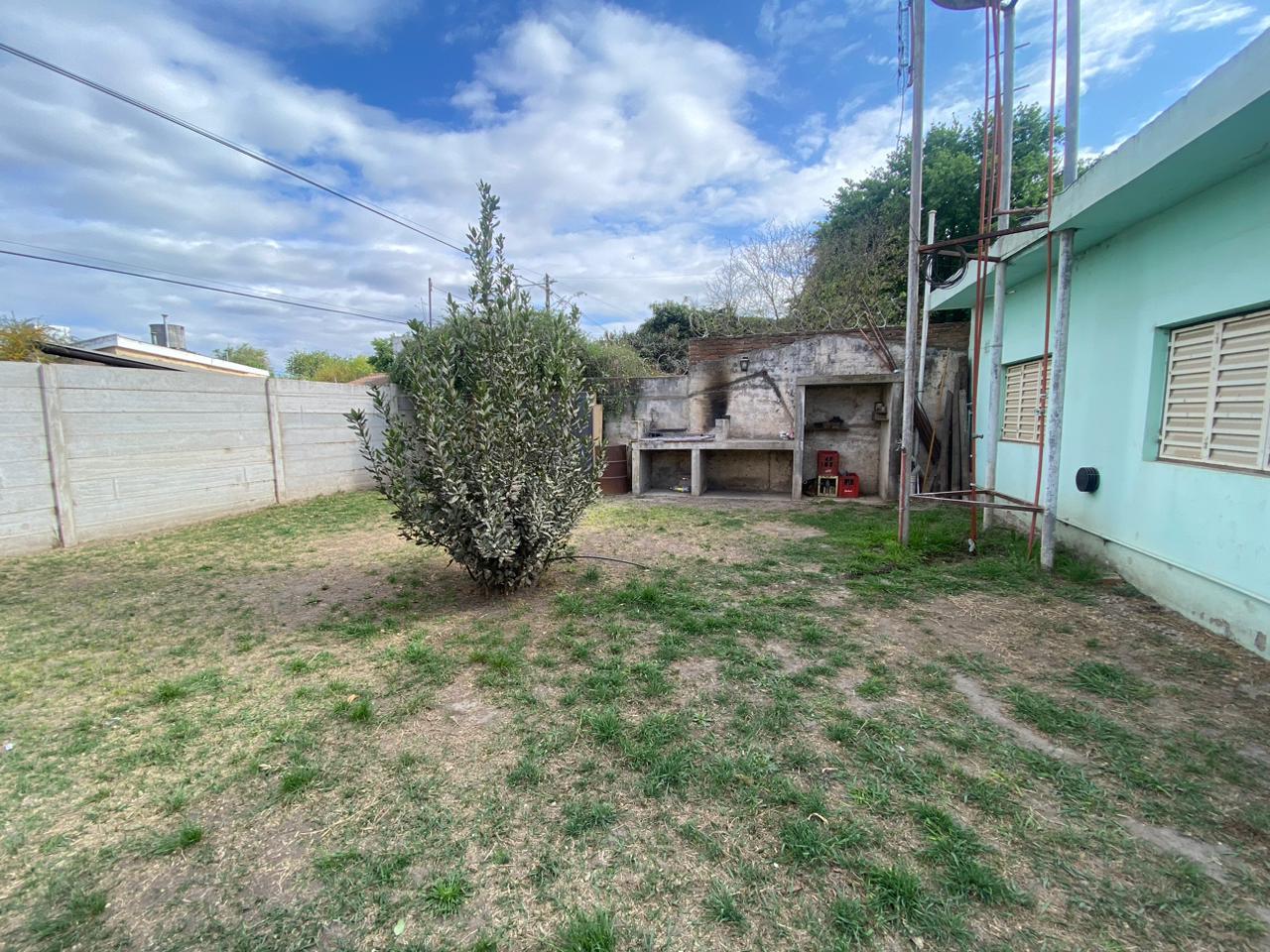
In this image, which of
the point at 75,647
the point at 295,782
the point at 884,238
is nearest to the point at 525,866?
the point at 295,782

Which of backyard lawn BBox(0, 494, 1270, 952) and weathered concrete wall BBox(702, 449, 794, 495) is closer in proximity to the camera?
backyard lawn BBox(0, 494, 1270, 952)

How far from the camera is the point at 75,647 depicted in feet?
10.9

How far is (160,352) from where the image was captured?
15047mm

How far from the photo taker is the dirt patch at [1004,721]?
6.93ft

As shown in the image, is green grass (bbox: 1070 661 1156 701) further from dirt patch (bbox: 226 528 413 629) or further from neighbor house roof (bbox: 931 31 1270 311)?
dirt patch (bbox: 226 528 413 629)

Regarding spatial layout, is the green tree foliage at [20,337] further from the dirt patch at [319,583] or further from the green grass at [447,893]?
the green grass at [447,893]

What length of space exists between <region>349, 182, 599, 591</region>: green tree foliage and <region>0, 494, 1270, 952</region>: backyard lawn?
0.64 meters

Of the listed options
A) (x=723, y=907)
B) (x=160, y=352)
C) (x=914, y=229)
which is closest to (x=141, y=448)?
(x=723, y=907)

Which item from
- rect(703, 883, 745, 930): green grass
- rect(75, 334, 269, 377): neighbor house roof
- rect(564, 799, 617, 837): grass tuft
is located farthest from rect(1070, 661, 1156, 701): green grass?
rect(75, 334, 269, 377): neighbor house roof

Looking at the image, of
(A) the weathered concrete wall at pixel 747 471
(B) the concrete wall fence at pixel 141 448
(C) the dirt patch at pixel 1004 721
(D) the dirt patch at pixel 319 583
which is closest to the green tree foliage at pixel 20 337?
(B) the concrete wall fence at pixel 141 448

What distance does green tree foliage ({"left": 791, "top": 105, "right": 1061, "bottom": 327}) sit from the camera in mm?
12078

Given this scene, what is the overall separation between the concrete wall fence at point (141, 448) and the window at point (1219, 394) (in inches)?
394

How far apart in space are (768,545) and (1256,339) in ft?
12.1

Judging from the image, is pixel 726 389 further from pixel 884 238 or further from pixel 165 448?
pixel 165 448
